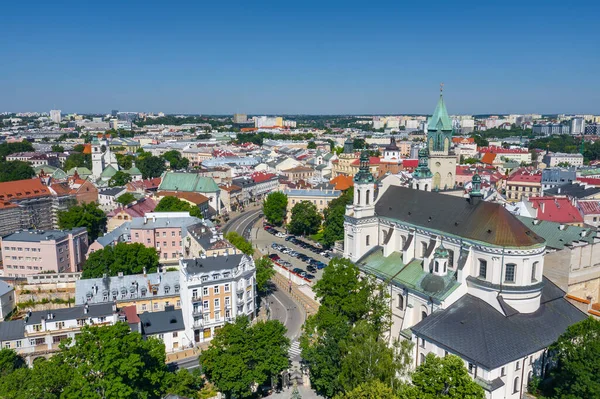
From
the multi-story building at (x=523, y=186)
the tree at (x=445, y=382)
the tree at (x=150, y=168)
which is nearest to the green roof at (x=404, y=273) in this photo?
the tree at (x=445, y=382)

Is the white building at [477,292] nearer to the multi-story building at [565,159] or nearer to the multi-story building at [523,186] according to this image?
the multi-story building at [523,186]

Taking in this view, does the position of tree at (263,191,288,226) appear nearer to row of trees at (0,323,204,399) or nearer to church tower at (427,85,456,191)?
church tower at (427,85,456,191)

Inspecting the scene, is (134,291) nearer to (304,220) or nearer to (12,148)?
(304,220)

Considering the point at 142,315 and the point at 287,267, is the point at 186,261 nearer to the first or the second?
the point at 142,315

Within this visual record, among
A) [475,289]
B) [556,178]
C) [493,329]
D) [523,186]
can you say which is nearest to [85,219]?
[475,289]

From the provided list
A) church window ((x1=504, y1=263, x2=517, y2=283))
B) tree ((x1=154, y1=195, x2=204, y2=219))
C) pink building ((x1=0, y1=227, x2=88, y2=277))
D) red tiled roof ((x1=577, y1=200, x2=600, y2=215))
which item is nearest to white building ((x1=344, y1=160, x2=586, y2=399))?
church window ((x1=504, y1=263, x2=517, y2=283))

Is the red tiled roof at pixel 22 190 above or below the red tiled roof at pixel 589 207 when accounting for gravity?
above

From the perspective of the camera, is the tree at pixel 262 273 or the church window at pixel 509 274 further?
the tree at pixel 262 273
